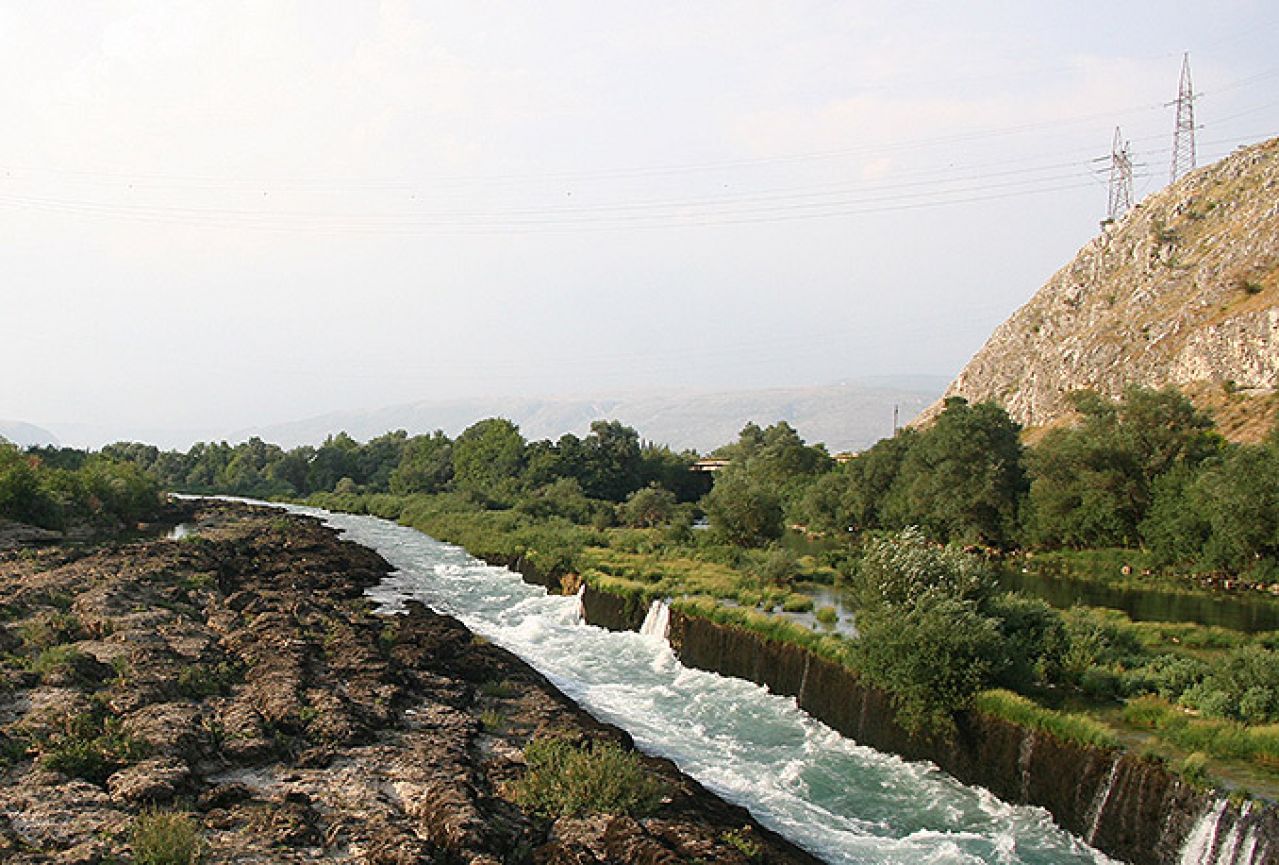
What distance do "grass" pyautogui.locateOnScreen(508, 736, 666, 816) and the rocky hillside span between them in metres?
73.3

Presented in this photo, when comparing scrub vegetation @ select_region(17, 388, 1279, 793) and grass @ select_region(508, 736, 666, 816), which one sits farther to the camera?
scrub vegetation @ select_region(17, 388, 1279, 793)

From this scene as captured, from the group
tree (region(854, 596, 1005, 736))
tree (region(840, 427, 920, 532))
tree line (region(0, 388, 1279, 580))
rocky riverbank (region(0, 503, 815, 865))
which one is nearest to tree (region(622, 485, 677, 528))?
tree line (region(0, 388, 1279, 580))

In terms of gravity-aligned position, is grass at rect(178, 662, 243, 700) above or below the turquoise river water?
above

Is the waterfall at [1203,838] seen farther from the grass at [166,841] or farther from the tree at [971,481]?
the tree at [971,481]

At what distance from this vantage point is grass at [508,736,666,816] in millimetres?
16500

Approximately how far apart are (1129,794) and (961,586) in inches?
299

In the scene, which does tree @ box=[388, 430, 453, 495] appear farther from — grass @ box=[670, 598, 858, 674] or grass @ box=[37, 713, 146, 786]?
grass @ box=[37, 713, 146, 786]

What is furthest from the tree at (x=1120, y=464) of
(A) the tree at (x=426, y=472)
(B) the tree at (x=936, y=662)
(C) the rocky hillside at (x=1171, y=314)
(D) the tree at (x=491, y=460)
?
(A) the tree at (x=426, y=472)

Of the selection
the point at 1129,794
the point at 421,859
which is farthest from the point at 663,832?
the point at 1129,794

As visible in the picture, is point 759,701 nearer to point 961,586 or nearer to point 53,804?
point 961,586

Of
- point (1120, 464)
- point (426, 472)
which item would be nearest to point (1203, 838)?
point (1120, 464)

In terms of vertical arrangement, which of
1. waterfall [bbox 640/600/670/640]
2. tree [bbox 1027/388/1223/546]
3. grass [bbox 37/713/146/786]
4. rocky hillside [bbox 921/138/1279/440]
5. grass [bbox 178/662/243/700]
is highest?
rocky hillside [bbox 921/138/1279/440]

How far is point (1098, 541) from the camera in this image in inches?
2279

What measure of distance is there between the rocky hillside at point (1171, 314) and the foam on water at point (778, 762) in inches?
2477
